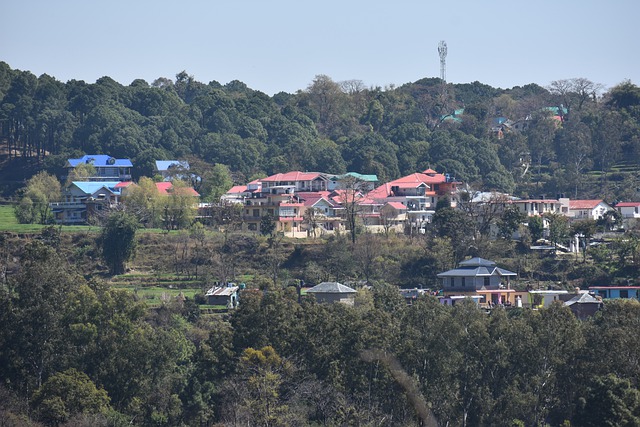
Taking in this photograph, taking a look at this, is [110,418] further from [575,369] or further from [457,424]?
[575,369]

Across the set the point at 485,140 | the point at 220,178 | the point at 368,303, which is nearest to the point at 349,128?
the point at 485,140

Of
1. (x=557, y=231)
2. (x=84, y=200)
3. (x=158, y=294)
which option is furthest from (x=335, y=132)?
(x=158, y=294)

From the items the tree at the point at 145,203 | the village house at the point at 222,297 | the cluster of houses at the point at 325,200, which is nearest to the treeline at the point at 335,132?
the cluster of houses at the point at 325,200

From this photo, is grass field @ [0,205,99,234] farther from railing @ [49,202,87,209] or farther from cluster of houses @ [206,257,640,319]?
cluster of houses @ [206,257,640,319]

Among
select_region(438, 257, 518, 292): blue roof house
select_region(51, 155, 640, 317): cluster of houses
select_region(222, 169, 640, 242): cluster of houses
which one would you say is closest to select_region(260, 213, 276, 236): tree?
select_region(51, 155, 640, 317): cluster of houses

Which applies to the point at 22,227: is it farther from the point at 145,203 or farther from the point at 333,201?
the point at 333,201

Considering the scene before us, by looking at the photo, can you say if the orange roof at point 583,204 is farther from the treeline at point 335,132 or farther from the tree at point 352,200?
the tree at point 352,200
